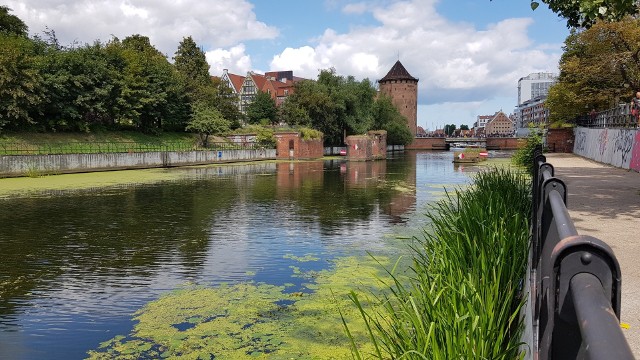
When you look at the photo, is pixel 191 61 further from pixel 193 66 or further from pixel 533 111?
pixel 533 111

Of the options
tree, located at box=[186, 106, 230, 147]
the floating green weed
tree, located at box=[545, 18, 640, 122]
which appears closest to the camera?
the floating green weed

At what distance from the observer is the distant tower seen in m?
119

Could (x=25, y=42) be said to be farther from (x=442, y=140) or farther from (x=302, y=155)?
(x=442, y=140)

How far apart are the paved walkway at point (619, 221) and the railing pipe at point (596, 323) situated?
114 inches

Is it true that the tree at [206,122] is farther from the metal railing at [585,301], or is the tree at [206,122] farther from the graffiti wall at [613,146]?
the metal railing at [585,301]

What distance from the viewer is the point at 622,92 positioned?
36.9 metres

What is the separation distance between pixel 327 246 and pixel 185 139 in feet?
172

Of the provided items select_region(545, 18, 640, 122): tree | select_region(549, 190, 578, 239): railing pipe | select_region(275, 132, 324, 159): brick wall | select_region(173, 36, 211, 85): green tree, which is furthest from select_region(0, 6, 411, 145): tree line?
select_region(549, 190, 578, 239): railing pipe

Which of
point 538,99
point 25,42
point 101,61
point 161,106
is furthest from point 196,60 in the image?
point 538,99

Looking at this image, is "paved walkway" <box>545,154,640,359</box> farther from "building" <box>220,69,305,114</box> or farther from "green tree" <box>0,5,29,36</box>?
"building" <box>220,69,305,114</box>

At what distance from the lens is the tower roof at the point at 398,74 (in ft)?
392

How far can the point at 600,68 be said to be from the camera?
3247 centimetres

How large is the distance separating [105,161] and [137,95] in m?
19.9

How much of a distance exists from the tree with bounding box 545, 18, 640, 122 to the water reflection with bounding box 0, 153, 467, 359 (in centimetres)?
2000
